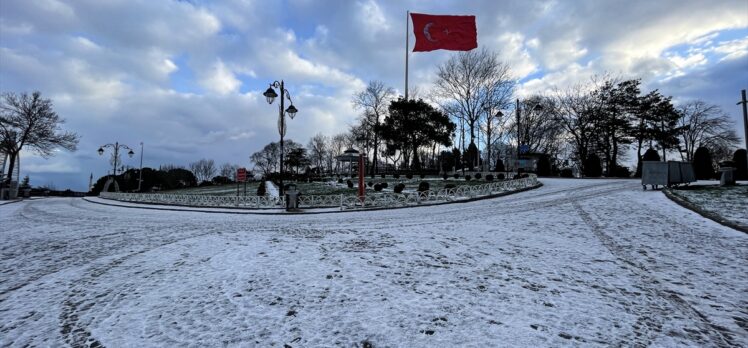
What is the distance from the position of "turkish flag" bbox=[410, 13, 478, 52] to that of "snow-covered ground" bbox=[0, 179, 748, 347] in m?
27.5

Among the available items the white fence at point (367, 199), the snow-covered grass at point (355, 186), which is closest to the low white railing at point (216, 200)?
the white fence at point (367, 199)

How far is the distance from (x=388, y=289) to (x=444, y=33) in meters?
32.8

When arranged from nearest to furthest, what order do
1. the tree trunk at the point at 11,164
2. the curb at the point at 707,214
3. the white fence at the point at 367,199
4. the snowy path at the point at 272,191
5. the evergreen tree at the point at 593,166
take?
the curb at the point at 707,214 → the white fence at the point at 367,199 → the snowy path at the point at 272,191 → the tree trunk at the point at 11,164 → the evergreen tree at the point at 593,166

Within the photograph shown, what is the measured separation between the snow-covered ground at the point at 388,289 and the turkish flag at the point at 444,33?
2746cm

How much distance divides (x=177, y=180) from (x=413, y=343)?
3076 inches

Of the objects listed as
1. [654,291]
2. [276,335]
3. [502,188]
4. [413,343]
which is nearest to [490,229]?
[654,291]

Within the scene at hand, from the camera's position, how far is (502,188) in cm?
2084

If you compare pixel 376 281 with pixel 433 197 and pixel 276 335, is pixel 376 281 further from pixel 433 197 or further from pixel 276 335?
pixel 433 197

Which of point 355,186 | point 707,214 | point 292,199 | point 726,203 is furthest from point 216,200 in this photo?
point 726,203

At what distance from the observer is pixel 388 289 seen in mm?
4355

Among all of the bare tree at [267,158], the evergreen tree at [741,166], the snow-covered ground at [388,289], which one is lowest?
the snow-covered ground at [388,289]

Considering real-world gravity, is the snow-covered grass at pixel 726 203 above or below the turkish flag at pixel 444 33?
below

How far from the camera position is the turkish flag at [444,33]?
103ft

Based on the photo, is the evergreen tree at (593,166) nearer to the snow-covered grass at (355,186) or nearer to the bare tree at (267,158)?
the snow-covered grass at (355,186)
